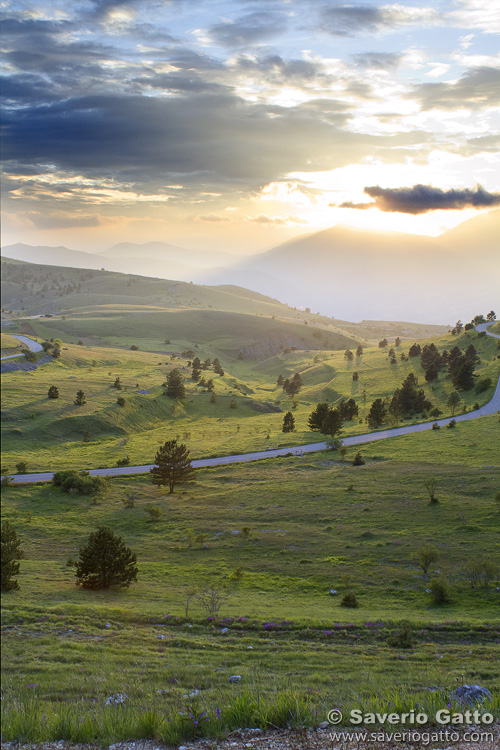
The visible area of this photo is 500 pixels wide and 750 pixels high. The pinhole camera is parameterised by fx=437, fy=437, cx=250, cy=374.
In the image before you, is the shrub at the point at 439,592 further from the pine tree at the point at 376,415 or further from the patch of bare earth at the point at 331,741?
the pine tree at the point at 376,415

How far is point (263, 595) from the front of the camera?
29297 mm

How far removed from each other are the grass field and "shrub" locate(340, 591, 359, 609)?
29.1 inches

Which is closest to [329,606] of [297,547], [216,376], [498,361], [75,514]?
[297,547]

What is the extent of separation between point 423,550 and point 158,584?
19069 millimetres

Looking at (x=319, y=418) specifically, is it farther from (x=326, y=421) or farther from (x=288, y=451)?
(x=288, y=451)

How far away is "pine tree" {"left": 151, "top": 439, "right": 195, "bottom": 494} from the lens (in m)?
55.8

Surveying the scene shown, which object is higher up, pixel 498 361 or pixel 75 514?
pixel 498 361

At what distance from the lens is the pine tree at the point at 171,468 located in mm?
55844

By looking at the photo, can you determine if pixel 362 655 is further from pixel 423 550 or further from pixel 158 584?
pixel 158 584

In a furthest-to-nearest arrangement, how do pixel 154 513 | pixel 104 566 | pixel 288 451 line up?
pixel 288 451
pixel 154 513
pixel 104 566

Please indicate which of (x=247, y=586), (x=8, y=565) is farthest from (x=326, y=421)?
(x=8, y=565)

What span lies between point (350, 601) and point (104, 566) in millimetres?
16606

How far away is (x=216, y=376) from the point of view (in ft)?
512

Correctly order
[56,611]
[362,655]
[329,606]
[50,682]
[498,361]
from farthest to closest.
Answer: [498,361]
[329,606]
[56,611]
[362,655]
[50,682]
